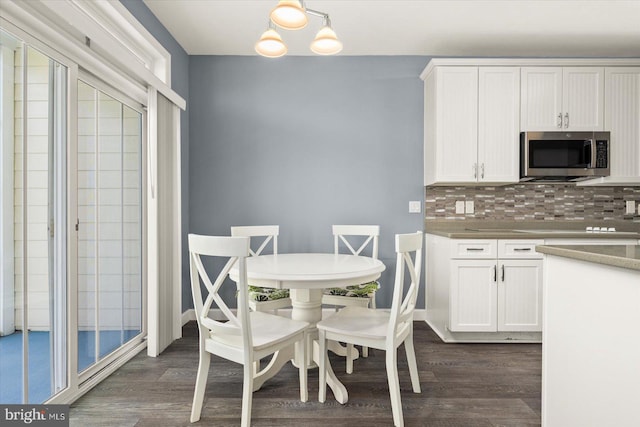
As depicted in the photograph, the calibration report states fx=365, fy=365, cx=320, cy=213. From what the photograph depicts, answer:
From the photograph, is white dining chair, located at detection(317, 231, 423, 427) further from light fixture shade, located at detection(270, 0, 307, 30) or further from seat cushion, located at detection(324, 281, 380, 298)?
light fixture shade, located at detection(270, 0, 307, 30)

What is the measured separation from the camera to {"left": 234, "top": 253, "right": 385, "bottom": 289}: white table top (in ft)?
6.02

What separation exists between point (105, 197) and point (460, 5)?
2.84 meters

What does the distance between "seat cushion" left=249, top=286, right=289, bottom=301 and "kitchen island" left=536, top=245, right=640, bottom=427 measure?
157 centimetres

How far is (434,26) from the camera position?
299 centimetres

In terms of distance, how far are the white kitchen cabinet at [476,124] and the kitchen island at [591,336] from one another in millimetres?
1795

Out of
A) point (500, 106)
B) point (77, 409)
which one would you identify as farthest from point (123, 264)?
point (500, 106)

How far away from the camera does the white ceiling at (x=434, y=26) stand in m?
2.67

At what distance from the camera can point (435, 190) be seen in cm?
353

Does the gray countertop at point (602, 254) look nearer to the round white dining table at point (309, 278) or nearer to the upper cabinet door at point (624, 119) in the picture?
the round white dining table at point (309, 278)

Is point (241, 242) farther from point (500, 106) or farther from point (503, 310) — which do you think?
point (500, 106)

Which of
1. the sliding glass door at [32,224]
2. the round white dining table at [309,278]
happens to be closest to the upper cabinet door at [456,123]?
the round white dining table at [309,278]

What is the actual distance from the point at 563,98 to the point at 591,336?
8.64 ft

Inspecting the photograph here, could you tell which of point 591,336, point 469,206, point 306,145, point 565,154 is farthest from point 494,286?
point 306,145

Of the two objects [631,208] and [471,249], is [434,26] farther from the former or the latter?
[631,208]
